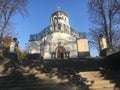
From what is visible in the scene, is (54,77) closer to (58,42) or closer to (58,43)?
(58,43)

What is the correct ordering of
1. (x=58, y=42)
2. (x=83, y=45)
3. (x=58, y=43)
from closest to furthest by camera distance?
(x=83, y=45)
(x=58, y=43)
(x=58, y=42)

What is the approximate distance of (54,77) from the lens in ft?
36.6

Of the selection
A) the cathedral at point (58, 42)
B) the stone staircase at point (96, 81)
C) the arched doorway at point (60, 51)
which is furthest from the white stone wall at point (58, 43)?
the stone staircase at point (96, 81)

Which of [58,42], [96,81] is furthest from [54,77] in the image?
[58,42]

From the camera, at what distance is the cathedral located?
3341 centimetres

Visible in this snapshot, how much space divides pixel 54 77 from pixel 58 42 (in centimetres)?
2380

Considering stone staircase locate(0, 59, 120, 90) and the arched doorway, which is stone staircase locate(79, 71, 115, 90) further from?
the arched doorway

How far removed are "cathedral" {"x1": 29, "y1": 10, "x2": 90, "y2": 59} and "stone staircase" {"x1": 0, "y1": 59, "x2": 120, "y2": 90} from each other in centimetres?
1891

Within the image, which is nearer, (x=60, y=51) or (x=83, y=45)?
(x=83, y=45)

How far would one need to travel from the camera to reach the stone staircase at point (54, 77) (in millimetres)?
10078

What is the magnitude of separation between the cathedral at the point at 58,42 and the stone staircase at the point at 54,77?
62.0 ft

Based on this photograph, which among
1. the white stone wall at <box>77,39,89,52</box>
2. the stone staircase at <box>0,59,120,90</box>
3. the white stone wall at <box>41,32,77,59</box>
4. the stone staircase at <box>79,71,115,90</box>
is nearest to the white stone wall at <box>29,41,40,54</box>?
the white stone wall at <box>41,32,77,59</box>

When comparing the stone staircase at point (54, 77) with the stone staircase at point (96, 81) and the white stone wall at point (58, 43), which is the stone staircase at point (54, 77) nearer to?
the stone staircase at point (96, 81)

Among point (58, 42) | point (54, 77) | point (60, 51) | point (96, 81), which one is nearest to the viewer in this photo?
point (96, 81)
